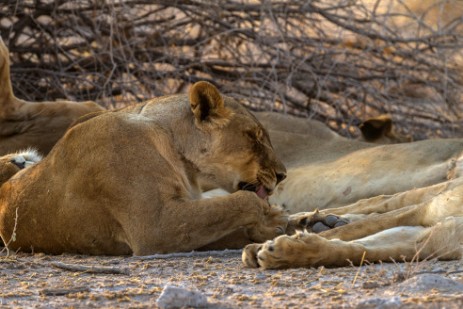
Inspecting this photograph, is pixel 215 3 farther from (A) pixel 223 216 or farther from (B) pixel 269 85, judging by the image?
(A) pixel 223 216

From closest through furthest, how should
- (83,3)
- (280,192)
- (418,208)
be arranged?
1. (418,208)
2. (280,192)
3. (83,3)

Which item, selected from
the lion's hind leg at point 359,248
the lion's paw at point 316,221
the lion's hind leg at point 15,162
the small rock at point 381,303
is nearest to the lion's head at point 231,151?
the lion's paw at point 316,221

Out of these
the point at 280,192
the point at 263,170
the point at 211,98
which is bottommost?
the point at 280,192

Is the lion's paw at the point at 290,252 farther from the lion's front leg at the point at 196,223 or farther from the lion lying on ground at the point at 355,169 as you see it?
the lion lying on ground at the point at 355,169

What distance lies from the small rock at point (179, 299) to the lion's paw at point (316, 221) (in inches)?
65.5

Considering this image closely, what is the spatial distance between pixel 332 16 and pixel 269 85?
2.05 feet

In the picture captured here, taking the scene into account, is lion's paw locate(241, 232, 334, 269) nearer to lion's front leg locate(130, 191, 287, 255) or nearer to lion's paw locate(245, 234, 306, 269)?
lion's paw locate(245, 234, 306, 269)

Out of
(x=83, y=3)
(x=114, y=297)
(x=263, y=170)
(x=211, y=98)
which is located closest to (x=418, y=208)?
(x=263, y=170)

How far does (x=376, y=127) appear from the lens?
6070 millimetres

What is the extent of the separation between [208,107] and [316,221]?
70 centimetres

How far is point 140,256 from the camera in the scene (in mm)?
3711

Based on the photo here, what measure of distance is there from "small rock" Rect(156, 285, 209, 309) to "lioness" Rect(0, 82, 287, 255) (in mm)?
1153

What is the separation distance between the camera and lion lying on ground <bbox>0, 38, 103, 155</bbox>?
5484 mm

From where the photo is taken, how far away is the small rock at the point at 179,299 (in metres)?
2.54
